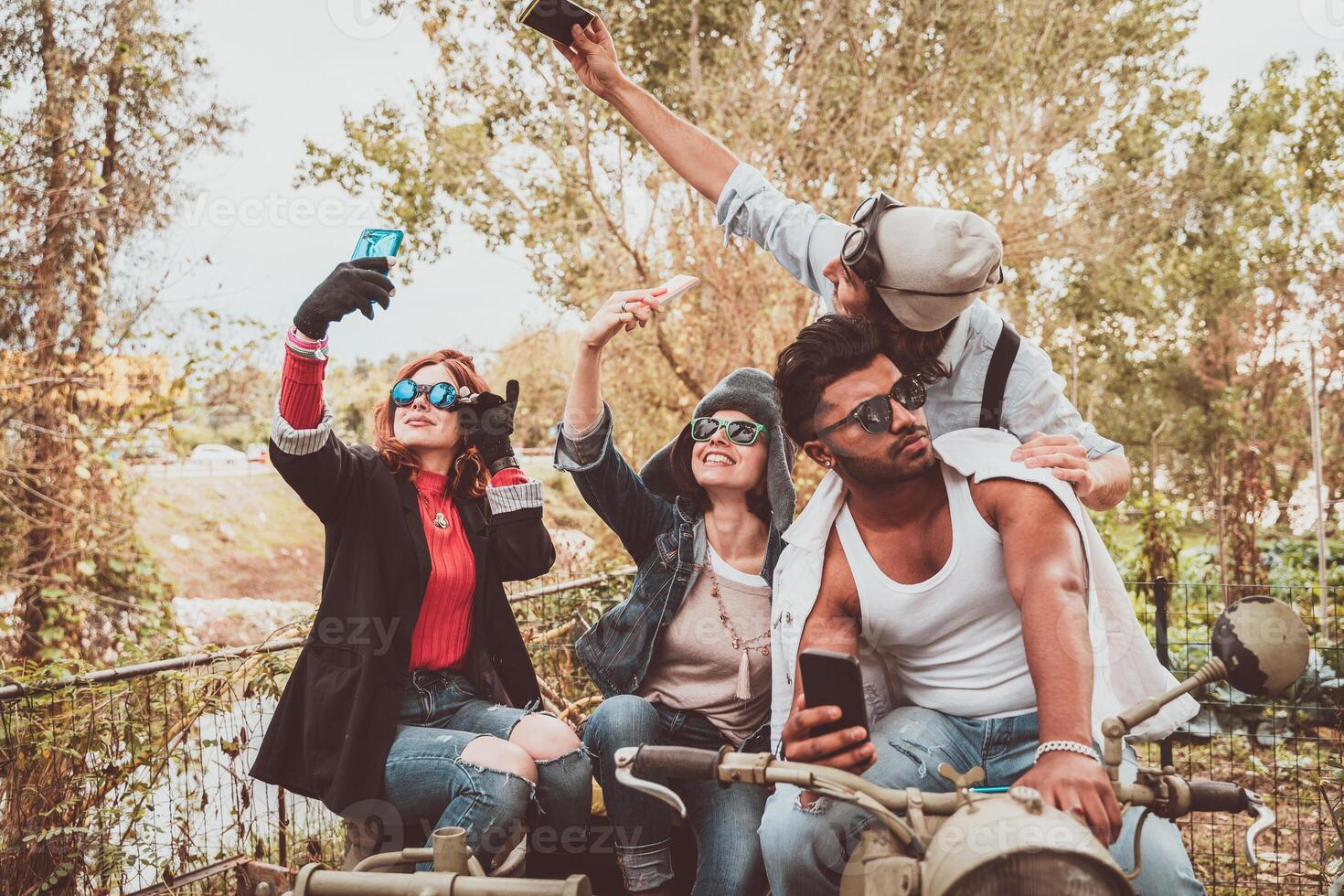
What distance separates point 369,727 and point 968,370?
1.69 m

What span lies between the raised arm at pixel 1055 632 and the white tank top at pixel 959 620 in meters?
0.06

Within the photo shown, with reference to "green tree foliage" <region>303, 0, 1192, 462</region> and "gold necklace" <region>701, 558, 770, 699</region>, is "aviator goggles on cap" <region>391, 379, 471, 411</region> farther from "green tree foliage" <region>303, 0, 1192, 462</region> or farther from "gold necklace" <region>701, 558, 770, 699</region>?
"green tree foliage" <region>303, 0, 1192, 462</region>

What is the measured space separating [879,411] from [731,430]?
3.00 feet

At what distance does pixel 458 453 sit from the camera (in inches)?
120

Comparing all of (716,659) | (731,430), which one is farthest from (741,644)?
(731,430)

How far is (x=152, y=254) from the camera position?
8219 mm

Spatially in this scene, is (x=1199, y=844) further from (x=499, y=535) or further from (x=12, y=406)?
(x=12, y=406)

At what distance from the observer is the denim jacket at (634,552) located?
2.87 meters

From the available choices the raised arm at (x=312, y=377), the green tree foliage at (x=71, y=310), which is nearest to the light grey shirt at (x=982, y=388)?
the raised arm at (x=312, y=377)

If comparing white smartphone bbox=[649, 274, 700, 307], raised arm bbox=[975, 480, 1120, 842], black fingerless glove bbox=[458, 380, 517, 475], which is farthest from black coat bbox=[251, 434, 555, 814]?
raised arm bbox=[975, 480, 1120, 842]

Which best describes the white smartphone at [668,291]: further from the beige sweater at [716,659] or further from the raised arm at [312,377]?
the beige sweater at [716,659]

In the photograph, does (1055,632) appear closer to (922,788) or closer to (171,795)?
(922,788)

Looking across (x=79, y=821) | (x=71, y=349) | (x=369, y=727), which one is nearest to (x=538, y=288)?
(x=71, y=349)

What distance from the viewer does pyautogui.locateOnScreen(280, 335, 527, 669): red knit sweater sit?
2.75 metres
